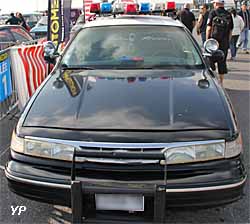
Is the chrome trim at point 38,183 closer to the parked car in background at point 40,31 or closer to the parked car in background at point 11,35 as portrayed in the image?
the parked car in background at point 11,35

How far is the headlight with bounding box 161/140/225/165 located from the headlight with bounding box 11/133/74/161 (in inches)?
26.2

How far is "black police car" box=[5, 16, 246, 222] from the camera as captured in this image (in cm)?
248

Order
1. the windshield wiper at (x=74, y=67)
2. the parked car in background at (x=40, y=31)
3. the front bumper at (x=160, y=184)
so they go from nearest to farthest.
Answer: the front bumper at (x=160, y=184) < the windshield wiper at (x=74, y=67) < the parked car in background at (x=40, y=31)

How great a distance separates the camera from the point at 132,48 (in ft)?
13.7

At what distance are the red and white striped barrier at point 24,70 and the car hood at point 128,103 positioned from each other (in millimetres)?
2214

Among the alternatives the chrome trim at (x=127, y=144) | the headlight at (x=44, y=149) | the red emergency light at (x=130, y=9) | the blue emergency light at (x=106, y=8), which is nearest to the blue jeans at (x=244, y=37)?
the red emergency light at (x=130, y=9)

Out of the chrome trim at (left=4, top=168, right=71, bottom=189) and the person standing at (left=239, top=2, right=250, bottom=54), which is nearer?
the chrome trim at (left=4, top=168, right=71, bottom=189)

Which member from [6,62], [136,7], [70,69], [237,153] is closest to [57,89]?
[70,69]

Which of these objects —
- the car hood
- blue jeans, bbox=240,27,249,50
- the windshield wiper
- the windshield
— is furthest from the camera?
blue jeans, bbox=240,27,249,50

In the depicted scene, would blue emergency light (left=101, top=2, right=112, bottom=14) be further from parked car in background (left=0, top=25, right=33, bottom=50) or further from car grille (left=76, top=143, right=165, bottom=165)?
car grille (left=76, top=143, right=165, bottom=165)

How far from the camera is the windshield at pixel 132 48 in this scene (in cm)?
397

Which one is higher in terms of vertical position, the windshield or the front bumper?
the windshield

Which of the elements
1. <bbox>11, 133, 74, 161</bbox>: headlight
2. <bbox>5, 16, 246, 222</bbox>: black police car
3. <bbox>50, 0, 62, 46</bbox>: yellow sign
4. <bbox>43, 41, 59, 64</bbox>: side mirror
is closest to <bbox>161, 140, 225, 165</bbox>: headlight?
→ <bbox>5, 16, 246, 222</bbox>: black police car

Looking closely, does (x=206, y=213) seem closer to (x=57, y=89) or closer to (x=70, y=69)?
(x=57, y=89)
